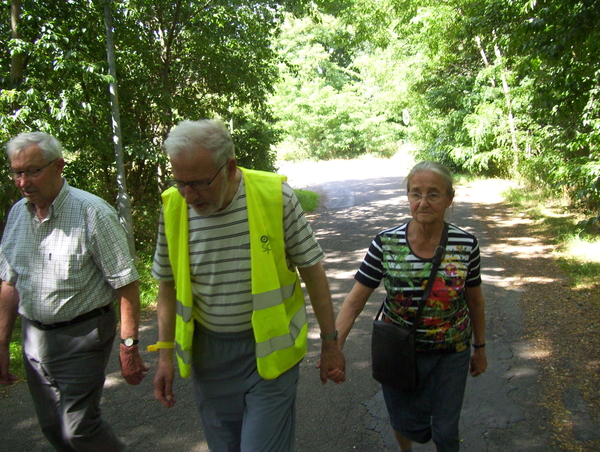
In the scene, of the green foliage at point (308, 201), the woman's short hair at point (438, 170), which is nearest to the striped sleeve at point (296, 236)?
the woman's short hair at point (438, 170)

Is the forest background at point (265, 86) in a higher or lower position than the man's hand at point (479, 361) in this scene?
higher

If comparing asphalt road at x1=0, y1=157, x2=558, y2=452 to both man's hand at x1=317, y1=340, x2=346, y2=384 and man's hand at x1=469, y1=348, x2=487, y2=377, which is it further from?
man's hand at x1=317, y1=340, x2=346, y2=384

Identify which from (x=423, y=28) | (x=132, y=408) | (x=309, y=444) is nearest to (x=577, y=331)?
(x=309, y=444)

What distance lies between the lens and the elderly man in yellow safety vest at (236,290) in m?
2.21

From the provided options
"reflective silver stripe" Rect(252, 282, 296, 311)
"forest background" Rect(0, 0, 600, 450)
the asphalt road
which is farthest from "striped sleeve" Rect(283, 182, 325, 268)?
"forest background" Rect(0, 0, 600, 450)

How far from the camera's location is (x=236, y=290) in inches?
89.2

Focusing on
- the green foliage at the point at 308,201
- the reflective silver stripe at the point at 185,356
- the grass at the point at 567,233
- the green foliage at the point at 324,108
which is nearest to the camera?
the reflective silver stripe at the point at 185,356

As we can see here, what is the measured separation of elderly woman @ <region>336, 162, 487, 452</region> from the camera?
2582 millimetres

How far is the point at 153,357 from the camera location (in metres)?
5.32

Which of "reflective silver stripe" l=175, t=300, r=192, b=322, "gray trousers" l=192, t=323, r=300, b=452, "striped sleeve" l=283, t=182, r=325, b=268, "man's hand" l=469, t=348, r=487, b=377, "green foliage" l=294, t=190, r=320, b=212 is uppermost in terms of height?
"striped sleeve" l=283, t=182, r=325, b=268

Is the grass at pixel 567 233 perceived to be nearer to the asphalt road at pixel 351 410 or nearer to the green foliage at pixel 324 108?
the asphalt road at pixel 351 410

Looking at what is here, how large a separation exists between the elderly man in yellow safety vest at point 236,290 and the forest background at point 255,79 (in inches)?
153

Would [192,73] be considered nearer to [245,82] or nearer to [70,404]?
[245,82]

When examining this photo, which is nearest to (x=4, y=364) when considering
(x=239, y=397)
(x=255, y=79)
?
(x=239, y=397)
